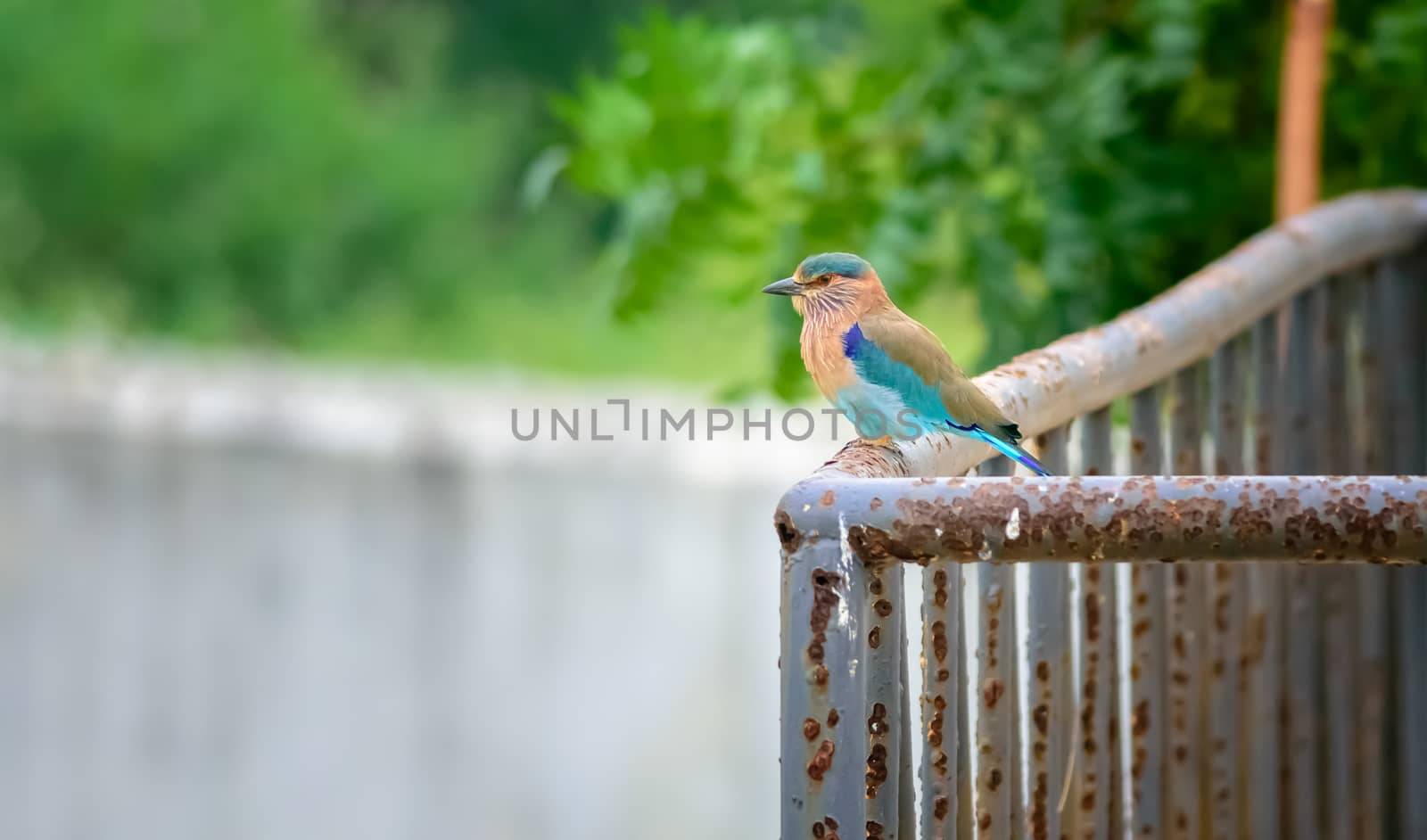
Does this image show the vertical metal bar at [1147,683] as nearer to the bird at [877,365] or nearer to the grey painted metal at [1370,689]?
the bird at [877,365]

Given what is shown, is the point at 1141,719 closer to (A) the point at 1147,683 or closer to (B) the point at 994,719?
(A) the point at 1147,683

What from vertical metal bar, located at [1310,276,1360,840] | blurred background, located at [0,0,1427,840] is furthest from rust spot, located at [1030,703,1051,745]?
blurred background, located at [0,0,1427,840]

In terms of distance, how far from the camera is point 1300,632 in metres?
0.96

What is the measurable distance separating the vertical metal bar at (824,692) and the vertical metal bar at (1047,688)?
0.70 feet

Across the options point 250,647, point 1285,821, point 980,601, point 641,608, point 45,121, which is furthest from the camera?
point 45,121

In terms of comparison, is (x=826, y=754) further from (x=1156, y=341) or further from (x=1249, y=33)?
(x=1249, y=33)

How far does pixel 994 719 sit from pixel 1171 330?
11.6 inches

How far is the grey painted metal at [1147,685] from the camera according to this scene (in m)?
0.79

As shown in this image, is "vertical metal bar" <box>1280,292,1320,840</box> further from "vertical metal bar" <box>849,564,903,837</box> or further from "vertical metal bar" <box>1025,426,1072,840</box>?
"vertical metal bar" <box>849,564,903,837</box>

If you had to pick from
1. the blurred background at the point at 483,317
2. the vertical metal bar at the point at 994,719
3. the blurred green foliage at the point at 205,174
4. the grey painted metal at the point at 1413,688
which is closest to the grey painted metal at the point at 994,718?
the vertical metal bar at the point at 994,719

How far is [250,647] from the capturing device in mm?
3449

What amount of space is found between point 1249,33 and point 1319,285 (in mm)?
630

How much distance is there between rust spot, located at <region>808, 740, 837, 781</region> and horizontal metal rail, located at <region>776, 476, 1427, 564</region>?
64 mm

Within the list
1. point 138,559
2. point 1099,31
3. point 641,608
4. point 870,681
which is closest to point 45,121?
point 138,559
